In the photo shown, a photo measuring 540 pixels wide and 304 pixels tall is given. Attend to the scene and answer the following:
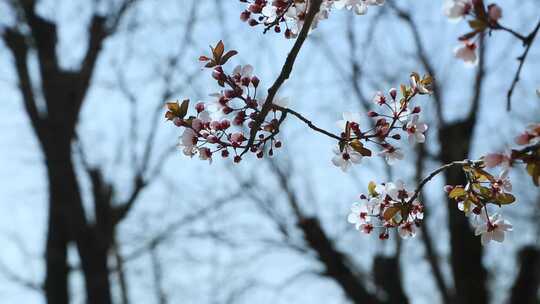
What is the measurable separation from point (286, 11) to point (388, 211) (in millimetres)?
670

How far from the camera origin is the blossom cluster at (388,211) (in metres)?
1.98

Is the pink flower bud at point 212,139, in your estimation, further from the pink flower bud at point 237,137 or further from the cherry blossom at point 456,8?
the cherry blossom at point 456,8

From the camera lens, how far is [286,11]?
198 cm

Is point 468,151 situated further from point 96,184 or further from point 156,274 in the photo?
point 156,274

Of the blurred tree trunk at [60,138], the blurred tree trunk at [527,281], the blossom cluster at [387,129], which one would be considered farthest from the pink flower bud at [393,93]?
the blurred tree trunk at [527,281]

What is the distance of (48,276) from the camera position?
693 cm

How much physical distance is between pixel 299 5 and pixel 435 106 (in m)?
6.49

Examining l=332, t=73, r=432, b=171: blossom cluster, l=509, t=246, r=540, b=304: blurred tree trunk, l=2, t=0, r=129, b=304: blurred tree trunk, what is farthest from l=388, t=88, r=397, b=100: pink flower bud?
l=509, t=246, r=540, b=304: blurred tree trunk

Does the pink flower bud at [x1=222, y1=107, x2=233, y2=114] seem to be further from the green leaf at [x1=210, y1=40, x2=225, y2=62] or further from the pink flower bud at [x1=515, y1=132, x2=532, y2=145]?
the pink flower bud at [x1=515, y1=132, x2=532, y2=145]

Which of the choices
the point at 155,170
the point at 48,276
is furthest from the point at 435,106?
the point at 48,276

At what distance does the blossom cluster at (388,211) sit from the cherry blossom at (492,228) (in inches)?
7.2

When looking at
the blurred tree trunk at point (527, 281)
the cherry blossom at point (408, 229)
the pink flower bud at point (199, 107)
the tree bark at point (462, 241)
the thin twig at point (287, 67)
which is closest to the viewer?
the thin twig at point (287, 67)

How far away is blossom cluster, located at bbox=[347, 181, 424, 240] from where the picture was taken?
6.50 ft

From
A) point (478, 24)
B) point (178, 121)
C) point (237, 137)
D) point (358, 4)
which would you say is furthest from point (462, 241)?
point (478, 24)
